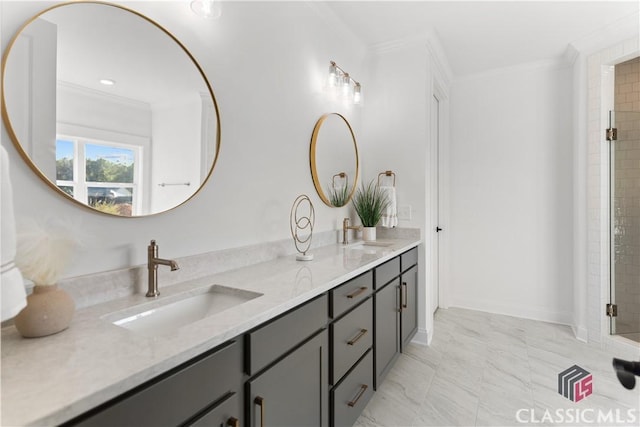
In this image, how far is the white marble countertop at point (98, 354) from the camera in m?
0.54

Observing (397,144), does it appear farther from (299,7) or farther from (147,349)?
(147,349)

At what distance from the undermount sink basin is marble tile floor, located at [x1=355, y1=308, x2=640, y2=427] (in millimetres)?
1101

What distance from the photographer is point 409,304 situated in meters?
2.51

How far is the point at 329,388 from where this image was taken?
140cm

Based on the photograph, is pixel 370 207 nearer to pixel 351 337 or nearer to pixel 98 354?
pixel 351 337

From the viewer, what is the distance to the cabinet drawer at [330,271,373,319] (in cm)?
141

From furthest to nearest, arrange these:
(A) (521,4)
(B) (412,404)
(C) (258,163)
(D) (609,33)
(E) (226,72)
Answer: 1. (D) (609,33)
2. (A) (521,4)
3. (B) (412,404)
4. (C) (258,163)
5. (E) (226,72)

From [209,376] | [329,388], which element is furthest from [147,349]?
[329,388]

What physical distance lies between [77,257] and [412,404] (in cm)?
188

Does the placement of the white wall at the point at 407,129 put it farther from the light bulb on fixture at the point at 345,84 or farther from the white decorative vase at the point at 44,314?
the white decorative vase at the point at 44,314

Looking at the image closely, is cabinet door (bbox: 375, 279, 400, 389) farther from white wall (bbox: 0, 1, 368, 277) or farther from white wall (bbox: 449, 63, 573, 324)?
white wall (bbox: 449, 63, 573, 324)

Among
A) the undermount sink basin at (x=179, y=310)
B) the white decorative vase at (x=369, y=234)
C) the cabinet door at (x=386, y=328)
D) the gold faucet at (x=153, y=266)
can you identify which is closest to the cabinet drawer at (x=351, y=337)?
the cabinet door at (x=386, y=328)

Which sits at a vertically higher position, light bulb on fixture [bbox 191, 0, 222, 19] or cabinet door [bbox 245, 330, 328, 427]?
light bulb on fixture [bbox 191, 0, 222, 19]

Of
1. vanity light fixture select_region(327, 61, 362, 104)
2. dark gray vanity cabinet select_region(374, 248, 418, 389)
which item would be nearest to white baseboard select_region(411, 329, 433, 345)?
dark gray vanity cabinet select_region(374, 248, 418, 389)
